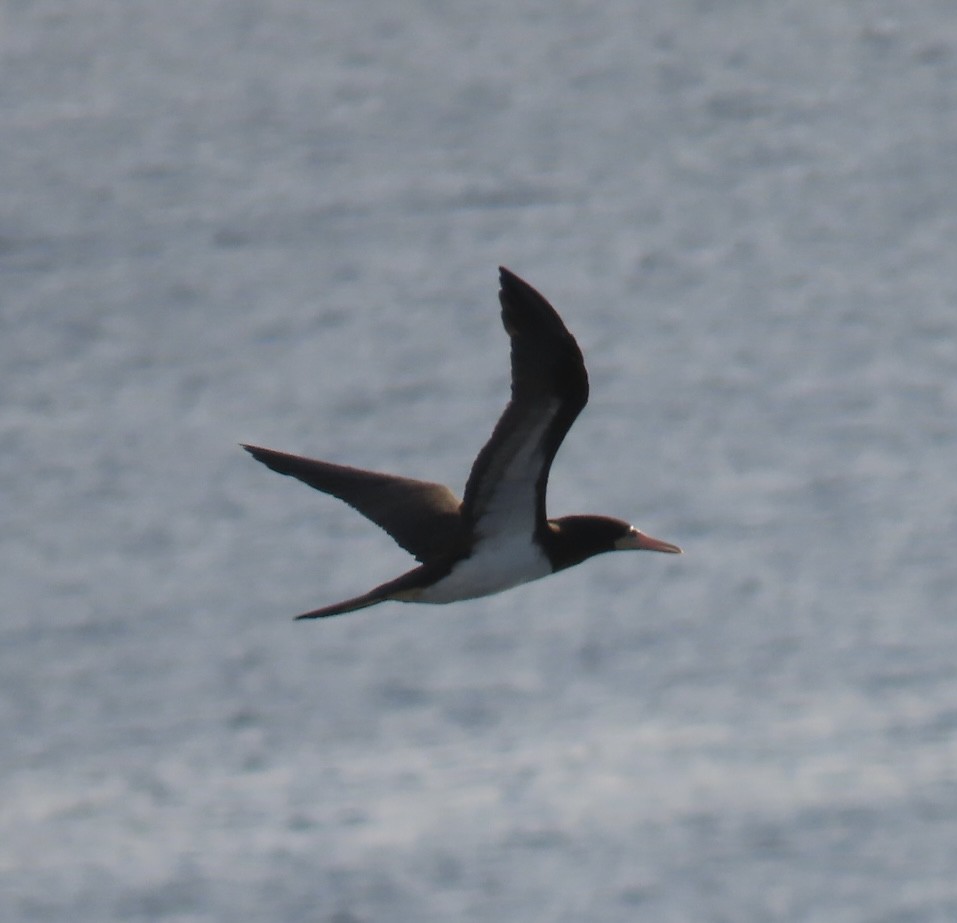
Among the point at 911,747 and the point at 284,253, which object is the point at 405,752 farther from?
the point at 284,253

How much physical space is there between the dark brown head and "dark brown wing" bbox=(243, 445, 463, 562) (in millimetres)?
314

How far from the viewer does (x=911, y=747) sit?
63.6ft

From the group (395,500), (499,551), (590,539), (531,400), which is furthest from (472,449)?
(531,400)

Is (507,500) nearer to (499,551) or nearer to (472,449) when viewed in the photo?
(499,551)

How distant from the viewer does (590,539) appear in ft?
23.5

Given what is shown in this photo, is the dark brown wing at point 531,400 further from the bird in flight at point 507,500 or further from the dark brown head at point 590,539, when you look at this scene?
the dark brown head at point 590,539

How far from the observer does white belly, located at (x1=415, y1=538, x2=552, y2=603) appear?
21.9 ft

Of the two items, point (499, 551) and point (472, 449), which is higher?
point (499, 551)

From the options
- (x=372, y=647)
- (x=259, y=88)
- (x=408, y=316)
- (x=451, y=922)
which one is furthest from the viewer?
(x=259, y=88)

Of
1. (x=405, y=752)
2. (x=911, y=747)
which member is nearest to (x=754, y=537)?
(x=911, y=747)

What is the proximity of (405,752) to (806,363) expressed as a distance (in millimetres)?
6717

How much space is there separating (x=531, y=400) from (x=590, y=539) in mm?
1070

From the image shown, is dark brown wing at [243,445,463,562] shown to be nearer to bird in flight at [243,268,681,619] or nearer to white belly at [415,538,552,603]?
bird in flight at [243,268,681,619]

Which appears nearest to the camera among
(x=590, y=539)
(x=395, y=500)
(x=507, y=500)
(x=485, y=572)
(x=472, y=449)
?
(x=507, y=500)
